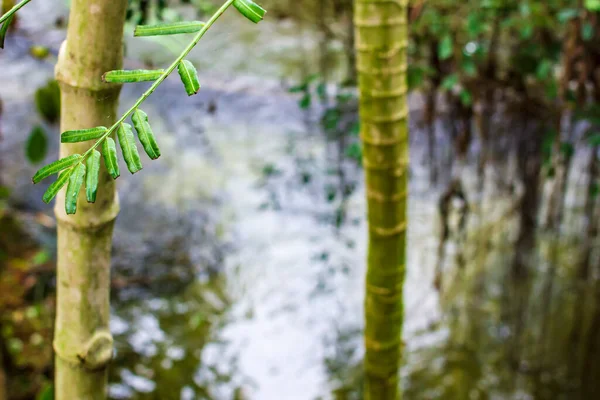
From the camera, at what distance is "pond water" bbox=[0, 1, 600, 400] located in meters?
2.39

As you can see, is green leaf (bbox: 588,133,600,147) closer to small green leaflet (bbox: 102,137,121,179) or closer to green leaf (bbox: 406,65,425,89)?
green leaf (bbox: 406,65,425,89)

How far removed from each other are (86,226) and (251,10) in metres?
0.28

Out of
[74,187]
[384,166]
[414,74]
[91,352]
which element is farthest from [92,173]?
[414,74]

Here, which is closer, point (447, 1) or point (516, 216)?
point (447, 1)

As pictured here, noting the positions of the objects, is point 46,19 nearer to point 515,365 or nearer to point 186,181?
point 186,181

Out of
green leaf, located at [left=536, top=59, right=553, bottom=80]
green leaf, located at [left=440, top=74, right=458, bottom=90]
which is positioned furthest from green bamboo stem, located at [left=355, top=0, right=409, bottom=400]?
green leaf, located at [left=536, top=59, right=553, bottom=80]

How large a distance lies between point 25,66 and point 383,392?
3589mm

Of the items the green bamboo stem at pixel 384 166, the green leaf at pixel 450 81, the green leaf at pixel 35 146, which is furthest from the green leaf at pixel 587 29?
the green leaf at pixel 35 146

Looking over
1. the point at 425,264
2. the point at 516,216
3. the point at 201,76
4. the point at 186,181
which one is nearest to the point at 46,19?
the point at 201,76

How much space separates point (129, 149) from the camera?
0.39m

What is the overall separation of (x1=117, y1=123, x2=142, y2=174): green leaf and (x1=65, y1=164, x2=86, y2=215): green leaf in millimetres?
29

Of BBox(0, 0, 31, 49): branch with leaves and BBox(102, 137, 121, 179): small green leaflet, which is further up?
BBox(0, 0, 31, 49): branch with leaves

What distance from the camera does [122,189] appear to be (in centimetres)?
342

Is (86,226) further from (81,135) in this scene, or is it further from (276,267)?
(276,267)
